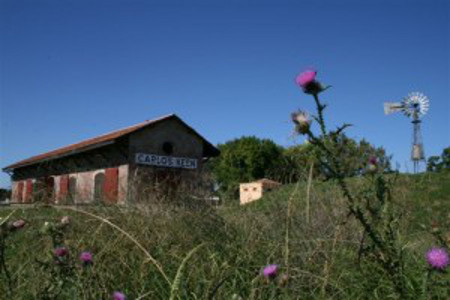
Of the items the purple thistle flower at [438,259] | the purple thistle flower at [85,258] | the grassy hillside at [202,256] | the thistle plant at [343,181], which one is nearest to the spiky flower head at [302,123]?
the thistle plant at [343,181]

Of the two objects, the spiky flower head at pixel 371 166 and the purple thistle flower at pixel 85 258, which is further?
the spiky flower head at pixel 371 166

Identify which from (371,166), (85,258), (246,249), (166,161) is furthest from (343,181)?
(166,161)

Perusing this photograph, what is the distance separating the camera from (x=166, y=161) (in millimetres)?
24453

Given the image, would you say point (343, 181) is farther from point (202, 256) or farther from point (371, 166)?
point (202, 256)

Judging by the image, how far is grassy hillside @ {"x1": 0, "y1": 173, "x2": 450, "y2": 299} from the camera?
247 centimetres

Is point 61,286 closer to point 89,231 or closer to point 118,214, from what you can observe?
point 89,231

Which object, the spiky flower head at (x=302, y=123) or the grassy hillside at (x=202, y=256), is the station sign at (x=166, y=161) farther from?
the spiky flower head at (x=302, y=123)

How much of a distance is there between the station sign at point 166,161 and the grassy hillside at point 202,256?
59.9 feet

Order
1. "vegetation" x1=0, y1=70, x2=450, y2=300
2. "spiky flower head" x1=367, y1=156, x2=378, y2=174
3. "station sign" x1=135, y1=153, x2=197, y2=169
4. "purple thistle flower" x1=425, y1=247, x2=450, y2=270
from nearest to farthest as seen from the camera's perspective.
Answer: "purple thistle flower" x1=425, y1=247, x2=450, y2=270, "vegetation" x1=0, y1=70, x2=450, y2=300, "spiky flower head" x1=367, y1=156, x2=378, y2=174, "station sign" x1=135, y1=153, x2=197, y2=169

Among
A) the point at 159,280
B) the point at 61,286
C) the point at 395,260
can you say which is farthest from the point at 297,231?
the point at 61,286

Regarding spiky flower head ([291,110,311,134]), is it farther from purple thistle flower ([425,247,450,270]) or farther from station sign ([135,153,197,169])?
station sign ([135,153,197,169])

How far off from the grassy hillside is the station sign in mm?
18243

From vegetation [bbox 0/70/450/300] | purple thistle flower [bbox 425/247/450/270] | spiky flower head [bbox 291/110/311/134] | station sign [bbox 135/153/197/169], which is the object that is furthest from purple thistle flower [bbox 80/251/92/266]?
station sign [bbox 135/153/197/169]

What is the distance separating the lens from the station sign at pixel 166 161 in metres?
23.4
